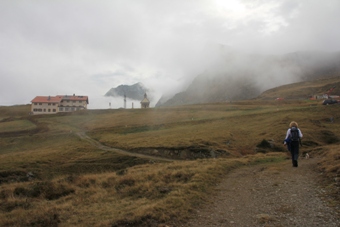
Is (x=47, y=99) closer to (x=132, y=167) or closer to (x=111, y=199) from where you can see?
(x=132, y=167)

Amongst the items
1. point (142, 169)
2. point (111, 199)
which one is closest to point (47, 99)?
point (142, 169)

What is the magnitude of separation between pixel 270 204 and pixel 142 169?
1478cm

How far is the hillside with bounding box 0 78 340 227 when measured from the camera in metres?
11.3

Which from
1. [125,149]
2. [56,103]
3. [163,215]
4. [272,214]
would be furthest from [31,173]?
[56,103]

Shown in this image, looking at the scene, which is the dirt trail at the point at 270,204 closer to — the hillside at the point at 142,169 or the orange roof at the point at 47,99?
the hillside at the point at 142,169

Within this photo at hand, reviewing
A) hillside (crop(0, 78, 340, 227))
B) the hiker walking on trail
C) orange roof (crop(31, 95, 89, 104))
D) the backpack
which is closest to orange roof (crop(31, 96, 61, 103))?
orange roof (crop(31, 95, 89, 104))

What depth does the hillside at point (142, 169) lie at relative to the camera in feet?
37.0

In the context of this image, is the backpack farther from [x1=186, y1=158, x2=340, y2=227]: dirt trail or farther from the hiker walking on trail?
[x1=186, y1=158, x2=340, y2=227]: dirt trail

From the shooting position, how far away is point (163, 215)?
32.8 feet

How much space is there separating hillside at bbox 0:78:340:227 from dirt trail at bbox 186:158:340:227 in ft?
0.80

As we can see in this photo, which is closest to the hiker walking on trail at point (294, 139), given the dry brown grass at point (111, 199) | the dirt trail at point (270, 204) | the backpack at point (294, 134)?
the backpack at point (294, 134)

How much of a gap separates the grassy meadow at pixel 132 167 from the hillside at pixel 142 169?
0.19 ft

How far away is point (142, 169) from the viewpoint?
949 inches

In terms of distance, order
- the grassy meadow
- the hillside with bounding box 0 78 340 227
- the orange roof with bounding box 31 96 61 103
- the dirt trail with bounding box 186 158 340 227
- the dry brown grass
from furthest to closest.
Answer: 1. the orange roof with bounding box 31 96 61 103
2. the grassy meadow
3. the hillside with bounding box 0 78 340 227
4. the dry brown grass
5. the dirt trail with bounding box 186 158 340 227
